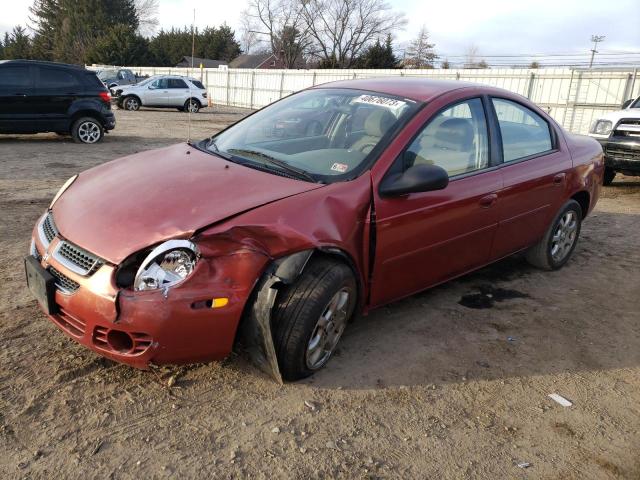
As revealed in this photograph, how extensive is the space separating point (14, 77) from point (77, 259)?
9941 millimetres

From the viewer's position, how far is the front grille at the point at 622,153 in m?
8.66

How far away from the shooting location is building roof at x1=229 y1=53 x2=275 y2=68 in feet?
228

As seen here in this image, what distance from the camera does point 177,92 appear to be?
23500 millimetres

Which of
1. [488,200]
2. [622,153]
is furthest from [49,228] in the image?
[622,153]

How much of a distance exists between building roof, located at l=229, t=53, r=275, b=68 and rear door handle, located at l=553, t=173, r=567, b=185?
2700 inches

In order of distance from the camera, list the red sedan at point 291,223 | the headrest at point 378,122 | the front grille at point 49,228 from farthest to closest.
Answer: the headrest at point 378,122 < the front grille at point 49,228 < the red sedan at point 291,223

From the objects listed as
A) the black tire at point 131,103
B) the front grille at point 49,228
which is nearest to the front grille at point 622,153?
the front grille at point 49,228

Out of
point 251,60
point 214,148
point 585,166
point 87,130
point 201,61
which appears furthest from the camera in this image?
point 251,60

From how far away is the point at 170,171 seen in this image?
10.7 feet

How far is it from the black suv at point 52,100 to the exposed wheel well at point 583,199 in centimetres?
1024

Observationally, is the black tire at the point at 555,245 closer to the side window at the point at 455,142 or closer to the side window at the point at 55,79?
the side window at the point at 455,142

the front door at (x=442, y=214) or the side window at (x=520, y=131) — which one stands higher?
the side window at (x=520, y=131)

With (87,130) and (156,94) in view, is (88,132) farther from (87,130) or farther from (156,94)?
(156,94)

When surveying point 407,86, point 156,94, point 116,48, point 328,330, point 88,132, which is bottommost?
point 88,132
